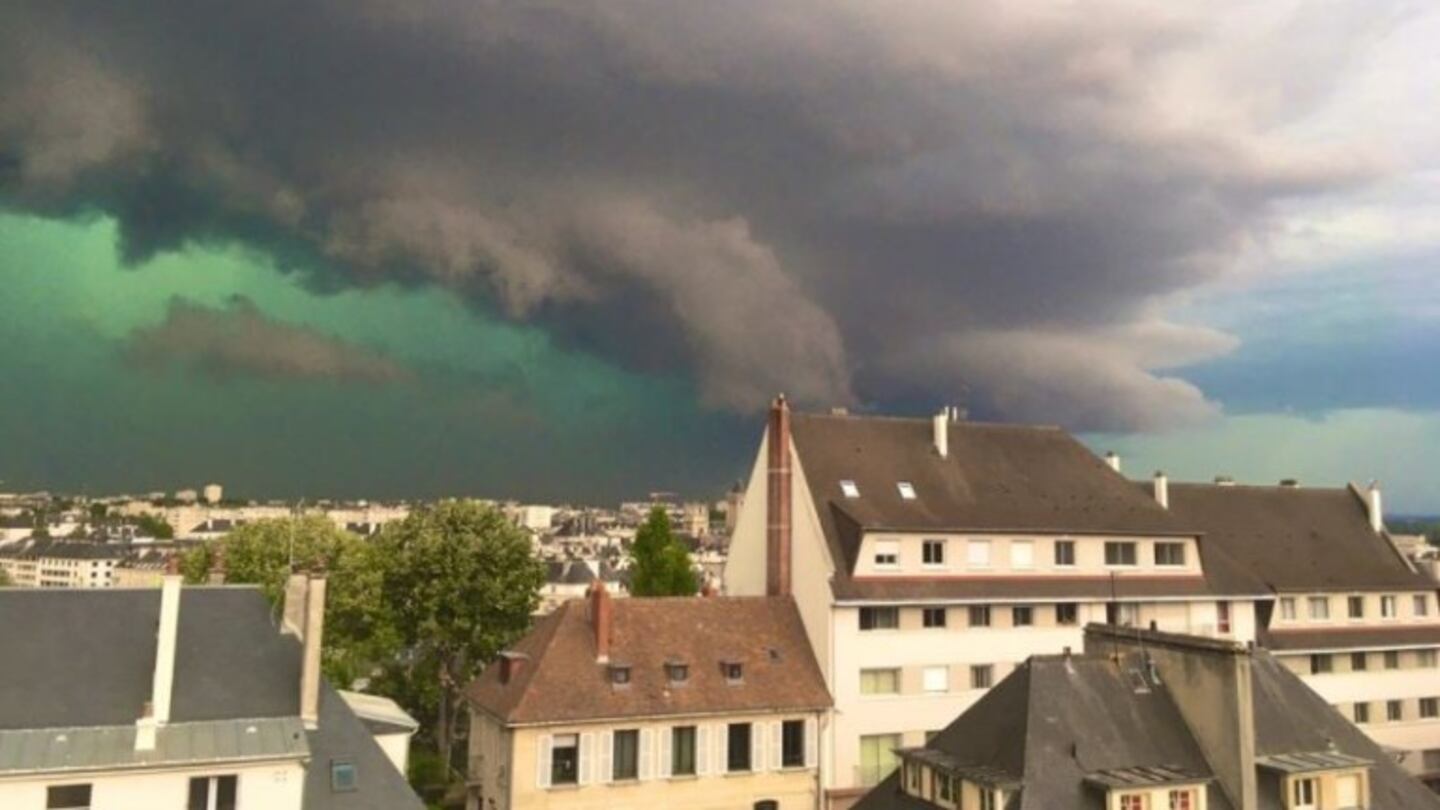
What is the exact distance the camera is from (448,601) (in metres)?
51.2

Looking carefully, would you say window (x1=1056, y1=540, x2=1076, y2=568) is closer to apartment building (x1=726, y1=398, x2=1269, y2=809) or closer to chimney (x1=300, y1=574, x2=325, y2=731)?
apartment building (x1=726, y1=398, x2=1269, y2=809)

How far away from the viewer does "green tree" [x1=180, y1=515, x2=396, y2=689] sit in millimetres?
49938

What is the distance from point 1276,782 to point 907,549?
60.9 ft

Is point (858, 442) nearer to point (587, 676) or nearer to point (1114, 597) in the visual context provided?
point (1114, 597)

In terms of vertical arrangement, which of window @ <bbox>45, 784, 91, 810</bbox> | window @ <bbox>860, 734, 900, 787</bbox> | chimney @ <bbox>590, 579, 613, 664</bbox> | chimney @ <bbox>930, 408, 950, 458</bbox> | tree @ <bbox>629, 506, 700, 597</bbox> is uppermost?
chimney @ <bbox>930, 408, 950, 458</bbox>

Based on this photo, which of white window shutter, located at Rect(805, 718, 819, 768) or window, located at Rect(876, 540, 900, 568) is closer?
white window shutter, located at Rect(805, 718, 819, 768)

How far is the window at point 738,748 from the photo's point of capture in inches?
1526

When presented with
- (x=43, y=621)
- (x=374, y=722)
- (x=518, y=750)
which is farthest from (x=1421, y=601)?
(x=43, y=621)

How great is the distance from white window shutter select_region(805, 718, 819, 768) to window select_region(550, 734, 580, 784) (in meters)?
9.18

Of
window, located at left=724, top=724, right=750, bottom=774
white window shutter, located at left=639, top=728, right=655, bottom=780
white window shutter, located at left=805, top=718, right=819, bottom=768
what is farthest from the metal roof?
white window shutter, located at left=805, top=718, right=819, bottom=768

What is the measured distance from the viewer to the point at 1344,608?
167 feet

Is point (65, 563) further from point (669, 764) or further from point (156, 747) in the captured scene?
point (156, 747)

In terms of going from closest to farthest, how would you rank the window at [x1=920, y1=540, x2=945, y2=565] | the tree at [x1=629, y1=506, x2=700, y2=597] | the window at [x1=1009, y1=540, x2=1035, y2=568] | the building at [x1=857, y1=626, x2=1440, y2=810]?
the building at [x1=857, y1=626, x2=1440, y2=810] < the window at [x1=920, y1=540, x2=945, y2=565] < the window at [x1=1009, y1=540, x2=1035, y2=568] < the tree at [x1=629, y1=506, x2=700, y2=597]

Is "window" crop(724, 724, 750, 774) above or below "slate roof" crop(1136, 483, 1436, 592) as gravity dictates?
below
